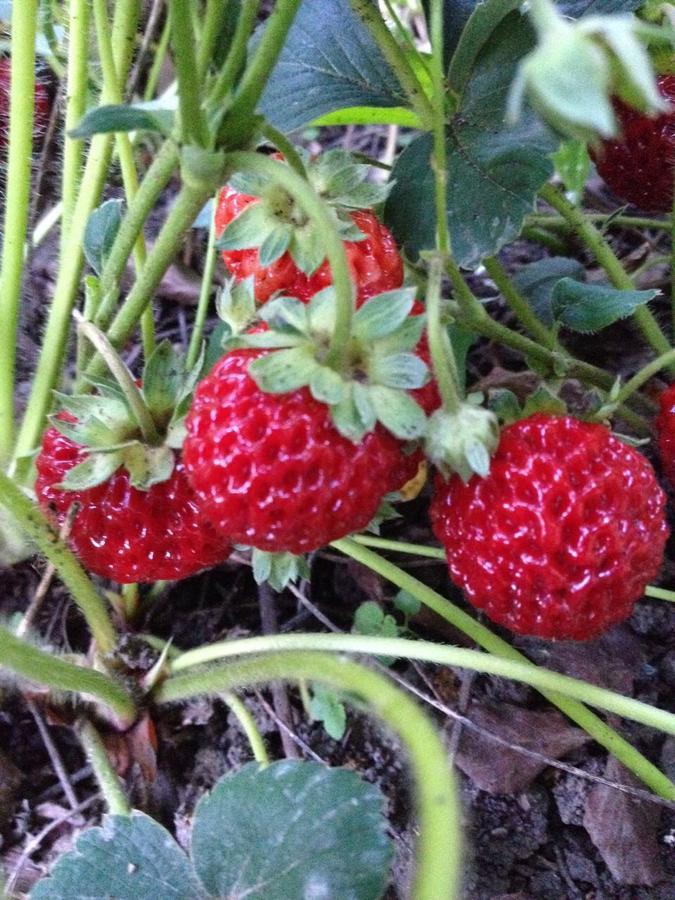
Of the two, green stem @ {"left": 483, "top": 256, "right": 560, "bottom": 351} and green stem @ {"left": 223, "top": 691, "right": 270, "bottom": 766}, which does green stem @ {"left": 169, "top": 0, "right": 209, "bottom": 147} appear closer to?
green stem @ {"left": 483, "top": 256, "right": 560, "bottom": 351}

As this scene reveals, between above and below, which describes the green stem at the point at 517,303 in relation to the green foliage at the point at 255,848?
above

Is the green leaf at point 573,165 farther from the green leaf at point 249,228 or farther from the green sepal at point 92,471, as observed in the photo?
the green sepal at point 92,471

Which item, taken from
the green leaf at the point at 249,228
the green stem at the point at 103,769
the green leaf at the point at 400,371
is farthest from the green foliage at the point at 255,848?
the green leaf at the point at 249,228

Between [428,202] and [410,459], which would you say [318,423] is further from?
[428,202]

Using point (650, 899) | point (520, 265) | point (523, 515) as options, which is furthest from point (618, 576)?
point (520, 265)

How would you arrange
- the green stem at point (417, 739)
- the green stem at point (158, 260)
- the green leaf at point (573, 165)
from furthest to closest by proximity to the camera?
the green leaf at point (573, 165) → the green stem at point (158, 260) → the green stem at point (417, 739)

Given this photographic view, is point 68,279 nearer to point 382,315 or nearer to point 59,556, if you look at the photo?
point 59,556
